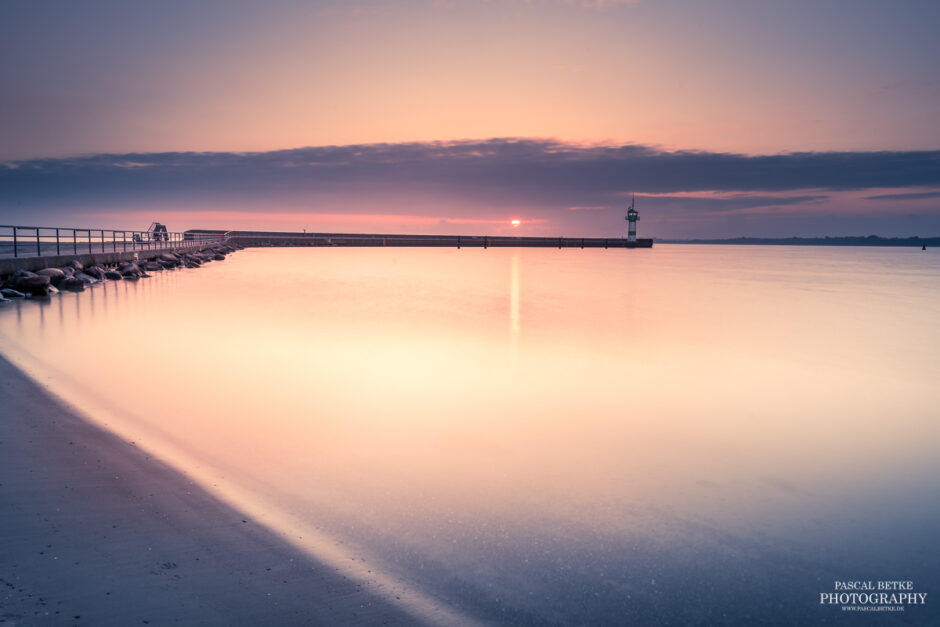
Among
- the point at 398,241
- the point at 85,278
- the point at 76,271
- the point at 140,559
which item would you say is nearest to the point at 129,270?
the point at 76,271

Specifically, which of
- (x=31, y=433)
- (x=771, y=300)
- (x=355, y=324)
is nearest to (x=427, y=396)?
(x=31, y=433)

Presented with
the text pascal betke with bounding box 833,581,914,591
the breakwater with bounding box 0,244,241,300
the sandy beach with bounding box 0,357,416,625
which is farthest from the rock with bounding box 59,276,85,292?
the text pascal betke with bounding box 833,581,914,591

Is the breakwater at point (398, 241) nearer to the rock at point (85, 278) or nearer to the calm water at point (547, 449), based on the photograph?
the rock at point (85, 278)

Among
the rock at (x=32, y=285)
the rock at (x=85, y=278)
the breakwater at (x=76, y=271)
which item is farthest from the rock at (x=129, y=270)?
the rock at (x=32, y=285)

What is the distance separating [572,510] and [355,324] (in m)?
11.5

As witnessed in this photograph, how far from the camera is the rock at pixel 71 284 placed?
60.3 feet

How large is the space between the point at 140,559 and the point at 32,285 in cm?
1682

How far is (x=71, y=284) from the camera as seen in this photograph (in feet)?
60.8

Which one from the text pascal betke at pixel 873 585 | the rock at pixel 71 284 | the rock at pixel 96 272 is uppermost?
the rock at pixel 96 272

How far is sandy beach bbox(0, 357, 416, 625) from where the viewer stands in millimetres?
2902

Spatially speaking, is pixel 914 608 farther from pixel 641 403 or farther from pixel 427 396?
pixel 427 396

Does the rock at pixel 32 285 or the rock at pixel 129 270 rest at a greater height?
the rock at pixel 129 270

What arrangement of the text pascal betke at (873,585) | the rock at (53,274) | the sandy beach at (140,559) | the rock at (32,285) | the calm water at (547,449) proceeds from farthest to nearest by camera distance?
the rock at (53,274) → the rock at (32,285) → the text pascal betke at (873,585) → the calm water at (547,449) → the sandy beach at (140,559)

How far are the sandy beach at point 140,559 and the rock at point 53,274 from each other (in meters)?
15.8
